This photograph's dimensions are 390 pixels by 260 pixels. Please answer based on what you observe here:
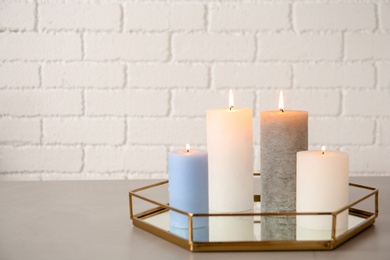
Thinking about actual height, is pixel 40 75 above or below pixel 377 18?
below

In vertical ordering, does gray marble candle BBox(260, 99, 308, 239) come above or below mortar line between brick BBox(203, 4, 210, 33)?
below

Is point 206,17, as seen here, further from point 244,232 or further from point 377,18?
point 244,232

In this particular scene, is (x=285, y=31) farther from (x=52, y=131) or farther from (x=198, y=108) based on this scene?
(x=52, y=131)

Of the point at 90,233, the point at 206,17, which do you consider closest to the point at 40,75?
the point at 206,17

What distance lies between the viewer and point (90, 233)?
0.74 meters

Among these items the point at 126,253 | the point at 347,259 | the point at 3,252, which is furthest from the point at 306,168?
the point at 3,252

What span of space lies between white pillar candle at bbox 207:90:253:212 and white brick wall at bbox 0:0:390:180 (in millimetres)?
719

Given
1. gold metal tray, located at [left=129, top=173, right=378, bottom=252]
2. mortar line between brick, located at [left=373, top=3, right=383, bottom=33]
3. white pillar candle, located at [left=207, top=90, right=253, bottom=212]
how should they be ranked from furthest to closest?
mortar line between brick, located at [left=373, top=3, right=383, bottom=33] → white pillar candle, located at [left=207, top=90, right=253, bottom=212] → gold metal tray, located at [left=129, top=173, right=378, bottom=252]

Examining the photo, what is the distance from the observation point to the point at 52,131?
1.53m

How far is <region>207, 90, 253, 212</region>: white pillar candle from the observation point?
0.77 meters

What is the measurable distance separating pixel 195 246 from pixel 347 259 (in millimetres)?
178

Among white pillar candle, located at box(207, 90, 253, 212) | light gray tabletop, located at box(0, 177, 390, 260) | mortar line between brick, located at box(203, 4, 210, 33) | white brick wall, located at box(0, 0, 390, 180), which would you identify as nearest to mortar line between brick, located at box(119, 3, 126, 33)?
white brick wall, located at box(0, 0, 390, 180)

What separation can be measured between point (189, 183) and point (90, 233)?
6.3 inches

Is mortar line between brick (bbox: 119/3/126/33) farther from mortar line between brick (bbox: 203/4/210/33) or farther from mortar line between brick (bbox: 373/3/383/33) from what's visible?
mortar line between brick (bbox: 373/3/383/33)
